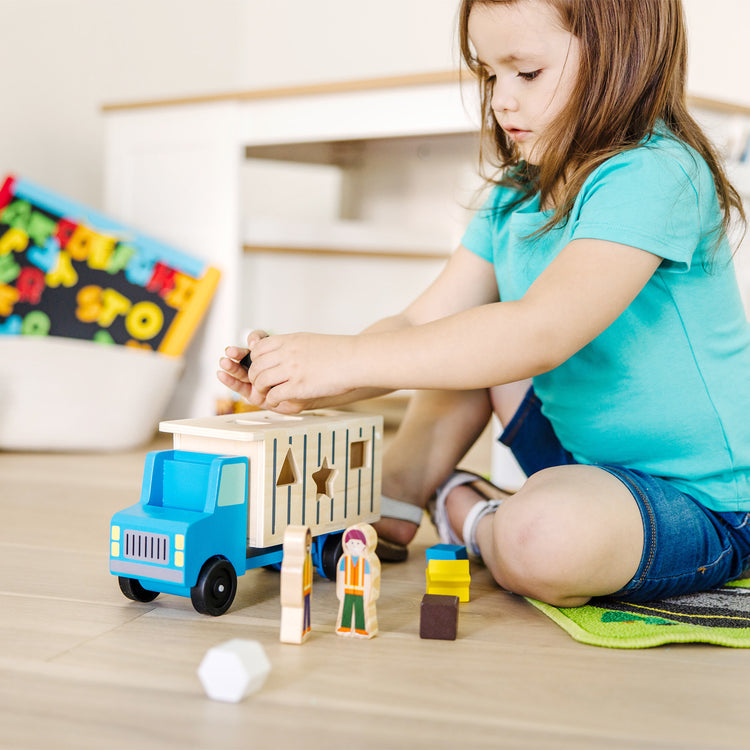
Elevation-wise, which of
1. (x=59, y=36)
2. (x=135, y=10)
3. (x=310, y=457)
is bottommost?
(x=310, y=457)

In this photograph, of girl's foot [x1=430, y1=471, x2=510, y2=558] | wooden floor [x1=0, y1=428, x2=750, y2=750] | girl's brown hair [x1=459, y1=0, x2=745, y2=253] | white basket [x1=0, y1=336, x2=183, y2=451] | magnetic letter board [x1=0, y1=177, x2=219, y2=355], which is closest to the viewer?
wooden floor [x1=0, y1=428, x2=750, y2=750]

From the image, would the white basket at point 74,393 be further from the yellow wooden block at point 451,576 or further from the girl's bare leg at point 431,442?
the yellow wooden block at point 451,576

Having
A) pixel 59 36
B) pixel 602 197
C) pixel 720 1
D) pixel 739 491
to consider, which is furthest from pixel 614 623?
pixel 720 1

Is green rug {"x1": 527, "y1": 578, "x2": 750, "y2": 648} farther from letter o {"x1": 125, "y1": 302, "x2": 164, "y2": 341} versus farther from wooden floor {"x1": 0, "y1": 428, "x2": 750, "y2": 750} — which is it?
letter o {"x1": 125, "y1": 302, "x2": 164, "y2": 341}

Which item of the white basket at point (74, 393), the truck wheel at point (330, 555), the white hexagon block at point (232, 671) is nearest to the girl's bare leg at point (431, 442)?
the truck wheel at point (330, 555)

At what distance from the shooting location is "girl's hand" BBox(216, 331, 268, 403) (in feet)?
2.45

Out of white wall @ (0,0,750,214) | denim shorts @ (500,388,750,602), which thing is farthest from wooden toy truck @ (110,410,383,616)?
white wall @ (0,0,750,214)

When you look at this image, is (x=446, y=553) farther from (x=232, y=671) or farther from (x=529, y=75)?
(x=529, y=75)

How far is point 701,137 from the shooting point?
75 centimetres

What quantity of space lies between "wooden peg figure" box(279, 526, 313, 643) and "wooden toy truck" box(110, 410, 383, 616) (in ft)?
0.23

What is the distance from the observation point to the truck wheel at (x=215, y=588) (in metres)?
0.64

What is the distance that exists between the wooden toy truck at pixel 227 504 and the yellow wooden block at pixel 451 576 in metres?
0.09

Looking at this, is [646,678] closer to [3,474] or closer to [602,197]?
[602,197]

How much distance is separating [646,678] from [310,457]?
0.30 metres
